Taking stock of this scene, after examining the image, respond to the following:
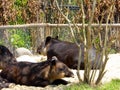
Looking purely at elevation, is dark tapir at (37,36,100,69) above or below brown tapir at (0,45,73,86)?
below

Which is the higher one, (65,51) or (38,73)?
(38,73)

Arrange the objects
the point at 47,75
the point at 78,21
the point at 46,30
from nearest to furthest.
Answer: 1. the point at 47,75
2. the point at 46,30
3. the point at 78,21

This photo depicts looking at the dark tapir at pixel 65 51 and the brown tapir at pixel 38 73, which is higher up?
the brown tapir at pixel 38 73

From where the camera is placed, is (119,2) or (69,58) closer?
(69,58)

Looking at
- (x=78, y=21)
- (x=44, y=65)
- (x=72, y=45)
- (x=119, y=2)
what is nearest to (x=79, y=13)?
(x=78, y=21)

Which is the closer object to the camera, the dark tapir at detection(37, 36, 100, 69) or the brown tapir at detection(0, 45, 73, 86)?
the brown tapir at detection(0, 45, 73, 86)

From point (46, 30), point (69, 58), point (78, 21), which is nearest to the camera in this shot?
point (69, 58)

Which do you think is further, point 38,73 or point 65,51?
point 65,51

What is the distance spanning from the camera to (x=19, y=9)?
18.4 metres

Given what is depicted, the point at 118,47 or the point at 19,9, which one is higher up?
the point at 19,9

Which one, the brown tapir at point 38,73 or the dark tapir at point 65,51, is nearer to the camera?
the brown tapir at point 38,73

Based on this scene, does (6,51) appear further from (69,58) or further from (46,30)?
(46,30)

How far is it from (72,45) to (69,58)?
0.56 metres

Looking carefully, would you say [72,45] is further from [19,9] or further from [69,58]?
[19,9]
